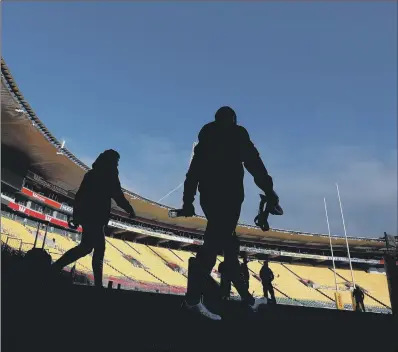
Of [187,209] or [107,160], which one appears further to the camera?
[107,160]

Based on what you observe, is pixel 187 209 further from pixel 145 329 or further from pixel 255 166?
pixel 145 329

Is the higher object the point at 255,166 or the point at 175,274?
the point at 175,274

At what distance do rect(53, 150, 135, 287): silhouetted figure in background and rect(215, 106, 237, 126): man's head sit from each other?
1.98 metres

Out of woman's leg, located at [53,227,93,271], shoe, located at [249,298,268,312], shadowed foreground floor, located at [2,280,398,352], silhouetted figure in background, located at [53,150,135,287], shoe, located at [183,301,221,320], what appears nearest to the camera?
shadowed foreground floor, located at [2,280,398,352]

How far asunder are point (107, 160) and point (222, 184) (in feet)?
7.14

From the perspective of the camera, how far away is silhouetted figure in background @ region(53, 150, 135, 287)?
162 inches

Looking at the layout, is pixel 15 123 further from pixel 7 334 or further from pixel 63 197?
pixel 7 334

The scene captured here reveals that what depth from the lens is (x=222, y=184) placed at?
10.3 feet

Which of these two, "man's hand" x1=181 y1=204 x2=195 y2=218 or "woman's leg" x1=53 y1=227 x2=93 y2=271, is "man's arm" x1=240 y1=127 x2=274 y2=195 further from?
"woman's leg" x1=53 y1=227 x2=93 y2=271

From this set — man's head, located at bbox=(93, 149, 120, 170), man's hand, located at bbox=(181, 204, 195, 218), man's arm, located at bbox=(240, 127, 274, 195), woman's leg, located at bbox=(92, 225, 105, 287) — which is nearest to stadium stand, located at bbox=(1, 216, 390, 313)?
woman's leg, located at bbox=(92, 225, 105, 287)

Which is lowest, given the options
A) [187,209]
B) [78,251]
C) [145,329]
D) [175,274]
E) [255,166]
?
[145,329]

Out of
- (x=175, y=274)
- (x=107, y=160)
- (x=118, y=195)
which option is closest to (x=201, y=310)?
(x=118, y=195)

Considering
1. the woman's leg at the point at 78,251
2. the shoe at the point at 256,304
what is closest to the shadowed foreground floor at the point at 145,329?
the shoe at the point at 256,304

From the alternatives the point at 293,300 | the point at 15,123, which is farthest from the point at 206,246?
the point at 293,300
